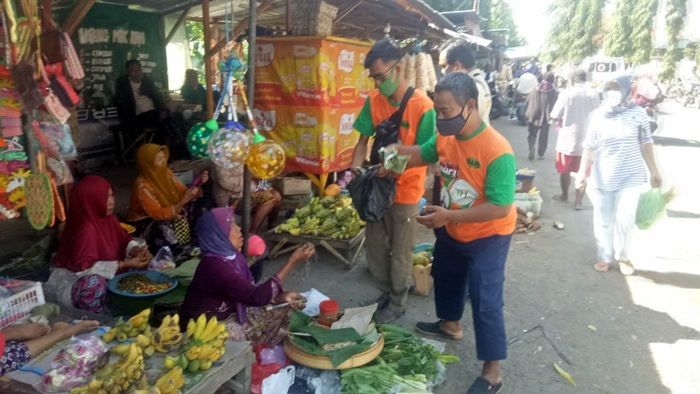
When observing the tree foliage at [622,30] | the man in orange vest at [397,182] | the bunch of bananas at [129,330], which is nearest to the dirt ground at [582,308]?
the man in orange vest at [397,182]

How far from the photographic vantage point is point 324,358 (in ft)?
9.75

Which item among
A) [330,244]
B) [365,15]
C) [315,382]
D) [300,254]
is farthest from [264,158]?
[365,15]

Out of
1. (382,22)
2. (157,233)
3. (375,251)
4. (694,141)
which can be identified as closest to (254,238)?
(375,251)

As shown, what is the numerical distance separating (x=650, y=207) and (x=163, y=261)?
484 centimetres

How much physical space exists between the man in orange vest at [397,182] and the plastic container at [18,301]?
2473 mm

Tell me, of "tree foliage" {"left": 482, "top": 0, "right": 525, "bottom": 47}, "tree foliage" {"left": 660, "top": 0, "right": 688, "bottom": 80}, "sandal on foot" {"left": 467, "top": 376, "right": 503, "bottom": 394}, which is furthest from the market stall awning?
"tree foliage" {"left": 482, "top": 0, "right": 525, "bottom": 47}

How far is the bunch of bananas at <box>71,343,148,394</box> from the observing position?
6.98 ft

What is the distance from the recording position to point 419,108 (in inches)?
143

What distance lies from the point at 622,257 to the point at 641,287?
0.43 meters

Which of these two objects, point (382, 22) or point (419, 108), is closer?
point (419, 108)

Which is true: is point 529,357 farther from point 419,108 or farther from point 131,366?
point 131,366

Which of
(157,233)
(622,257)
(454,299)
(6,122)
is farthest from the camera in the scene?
(622,257)

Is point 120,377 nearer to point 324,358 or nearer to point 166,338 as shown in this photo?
point 166,338

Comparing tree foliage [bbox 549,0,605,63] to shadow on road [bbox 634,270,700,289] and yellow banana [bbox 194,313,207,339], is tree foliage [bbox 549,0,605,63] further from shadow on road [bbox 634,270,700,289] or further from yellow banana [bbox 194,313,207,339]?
yellow banana [bbox 194,313,207,339]
